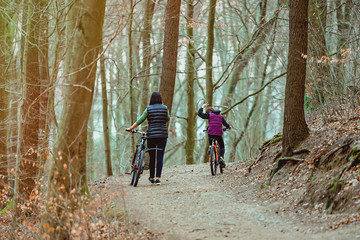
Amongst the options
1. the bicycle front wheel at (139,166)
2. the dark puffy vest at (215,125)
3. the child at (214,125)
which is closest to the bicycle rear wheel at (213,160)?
the child at (214,125)

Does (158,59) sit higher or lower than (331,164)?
higher

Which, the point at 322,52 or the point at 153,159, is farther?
the point at 322,52

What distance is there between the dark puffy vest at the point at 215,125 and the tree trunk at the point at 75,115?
5992mm

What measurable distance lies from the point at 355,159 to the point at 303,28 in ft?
12.2

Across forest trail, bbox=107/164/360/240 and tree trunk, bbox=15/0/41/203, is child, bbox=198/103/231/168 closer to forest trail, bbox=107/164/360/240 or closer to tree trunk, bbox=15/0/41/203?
forest trail, bbox=107/164/360/240

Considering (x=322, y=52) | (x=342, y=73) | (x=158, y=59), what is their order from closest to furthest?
(x=342, y=73) < (x=322, y=52) < (x=158, y=59)

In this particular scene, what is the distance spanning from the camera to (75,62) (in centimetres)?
624

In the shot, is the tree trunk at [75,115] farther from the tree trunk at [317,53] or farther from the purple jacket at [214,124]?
the purple jacket at [214,124]

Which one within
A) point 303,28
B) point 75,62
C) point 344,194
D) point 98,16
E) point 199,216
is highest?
point 303,28

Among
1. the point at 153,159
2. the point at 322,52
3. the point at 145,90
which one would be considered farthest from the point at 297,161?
the point at 145,90

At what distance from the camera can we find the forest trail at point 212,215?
5.77 metres

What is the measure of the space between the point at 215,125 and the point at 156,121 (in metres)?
2.48

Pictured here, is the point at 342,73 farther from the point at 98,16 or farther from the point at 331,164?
the point at 98,16

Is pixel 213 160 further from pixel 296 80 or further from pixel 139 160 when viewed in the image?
pixel 296 80
